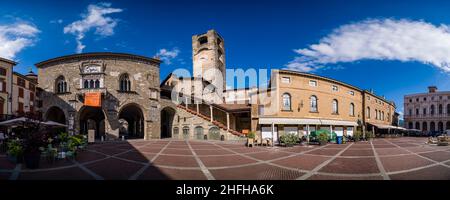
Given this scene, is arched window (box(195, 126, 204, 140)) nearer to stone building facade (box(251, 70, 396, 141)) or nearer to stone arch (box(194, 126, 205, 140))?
stone arch (box(194, 126, 205, 140))

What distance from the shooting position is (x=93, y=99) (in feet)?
83.0

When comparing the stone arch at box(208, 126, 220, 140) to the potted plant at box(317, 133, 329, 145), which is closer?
the potted plant at box(317, 133, 329, 145)

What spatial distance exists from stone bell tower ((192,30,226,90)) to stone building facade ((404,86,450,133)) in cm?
3878

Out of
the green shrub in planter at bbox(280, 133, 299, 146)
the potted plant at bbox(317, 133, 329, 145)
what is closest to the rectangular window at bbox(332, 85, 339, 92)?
the potted plant at bbox(317, 133, 329, 145)

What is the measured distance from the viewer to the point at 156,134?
92.2 feet

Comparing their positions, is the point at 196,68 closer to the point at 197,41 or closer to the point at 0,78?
the point at 197,41

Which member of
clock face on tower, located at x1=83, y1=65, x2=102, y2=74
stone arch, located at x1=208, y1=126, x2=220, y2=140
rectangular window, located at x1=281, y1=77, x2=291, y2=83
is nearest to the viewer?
rectangular window, located at x1=281, y1=77, x2=291, y2=83

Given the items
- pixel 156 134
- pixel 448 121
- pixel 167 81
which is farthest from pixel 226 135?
pixel 448 121

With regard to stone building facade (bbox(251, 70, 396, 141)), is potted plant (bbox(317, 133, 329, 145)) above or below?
below

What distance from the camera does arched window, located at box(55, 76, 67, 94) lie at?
1069 inches

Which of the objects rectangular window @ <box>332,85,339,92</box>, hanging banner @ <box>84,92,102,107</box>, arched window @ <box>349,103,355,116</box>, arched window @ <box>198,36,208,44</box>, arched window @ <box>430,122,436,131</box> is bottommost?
arched window @ <box>430,122,436,131</box>

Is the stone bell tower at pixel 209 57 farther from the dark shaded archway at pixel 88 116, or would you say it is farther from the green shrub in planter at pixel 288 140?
the green shrub in planter at pixel 288 140
